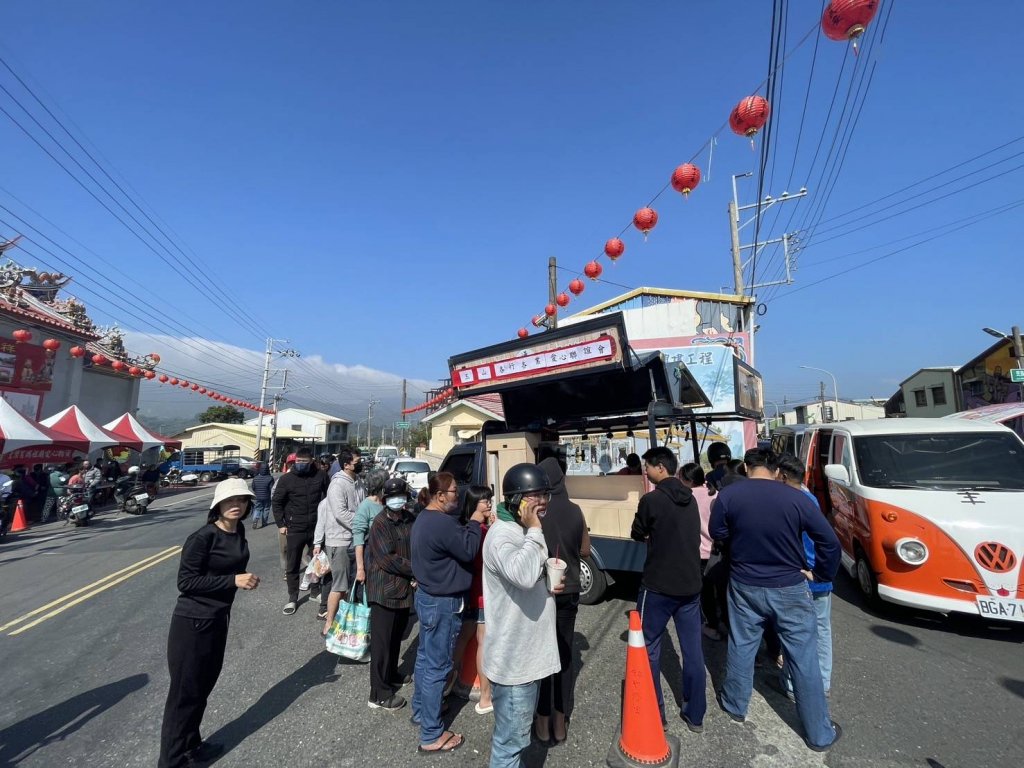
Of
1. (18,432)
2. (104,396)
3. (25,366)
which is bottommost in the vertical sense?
(18,432)

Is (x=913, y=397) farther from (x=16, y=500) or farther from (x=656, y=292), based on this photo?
(x=16, y=500)

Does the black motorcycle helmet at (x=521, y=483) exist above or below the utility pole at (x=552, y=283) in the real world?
below

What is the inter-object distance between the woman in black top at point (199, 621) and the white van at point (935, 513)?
5.60m

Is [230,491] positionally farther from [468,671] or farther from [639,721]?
[639,721]

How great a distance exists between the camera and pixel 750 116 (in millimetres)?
5977

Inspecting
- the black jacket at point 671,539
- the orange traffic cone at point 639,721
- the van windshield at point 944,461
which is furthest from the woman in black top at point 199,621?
the van windshield at point 944,461

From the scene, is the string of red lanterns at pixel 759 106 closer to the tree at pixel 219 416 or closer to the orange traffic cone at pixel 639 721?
the orange traffic cone at pixel 639 721

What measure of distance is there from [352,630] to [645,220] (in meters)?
8.57

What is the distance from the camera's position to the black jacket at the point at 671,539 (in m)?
3.06

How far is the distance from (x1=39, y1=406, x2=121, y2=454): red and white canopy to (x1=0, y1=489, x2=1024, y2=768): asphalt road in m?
12.0

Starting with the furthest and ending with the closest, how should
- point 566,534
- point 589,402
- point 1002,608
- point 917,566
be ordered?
point 589,402 → point 917,566 → point 1002,608 → point 566,534

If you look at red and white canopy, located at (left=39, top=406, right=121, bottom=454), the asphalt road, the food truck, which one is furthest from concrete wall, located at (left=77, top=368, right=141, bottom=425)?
the food truck

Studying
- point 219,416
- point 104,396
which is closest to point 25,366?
point 104,396

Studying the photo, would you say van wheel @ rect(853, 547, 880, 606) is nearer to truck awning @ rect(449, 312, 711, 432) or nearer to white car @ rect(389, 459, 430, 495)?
truck awning @ rect(449, 312, 711, 432)
